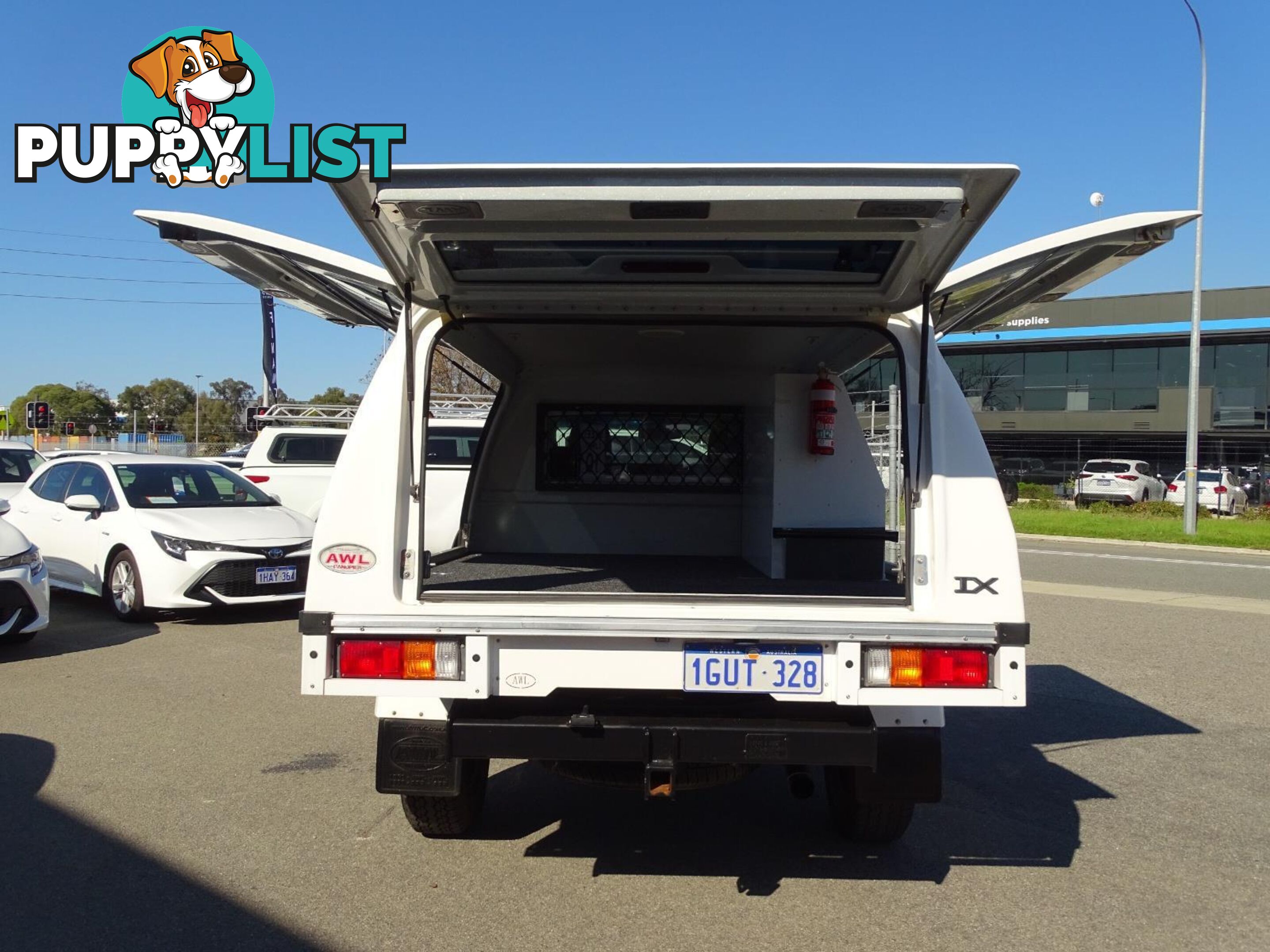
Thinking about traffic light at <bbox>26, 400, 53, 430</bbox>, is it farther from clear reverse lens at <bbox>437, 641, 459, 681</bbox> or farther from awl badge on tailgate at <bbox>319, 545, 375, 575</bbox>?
clear reverse lens at <bbox>437, 641, 459, 681</bbox>

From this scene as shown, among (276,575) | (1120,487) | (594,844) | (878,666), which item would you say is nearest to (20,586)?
(276,575)

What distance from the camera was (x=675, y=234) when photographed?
3621 mm

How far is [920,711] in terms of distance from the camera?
12.4 feet

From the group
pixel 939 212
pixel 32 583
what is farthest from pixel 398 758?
pixel 32 583

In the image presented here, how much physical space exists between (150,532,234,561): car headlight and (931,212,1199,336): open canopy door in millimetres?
7041

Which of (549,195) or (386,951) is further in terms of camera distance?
(386,951)

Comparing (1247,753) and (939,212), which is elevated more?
(939,212)

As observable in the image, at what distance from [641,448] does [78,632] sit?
562 centimetres

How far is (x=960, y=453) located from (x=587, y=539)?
3144 millimetres

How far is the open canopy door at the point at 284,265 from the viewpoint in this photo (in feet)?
12.0

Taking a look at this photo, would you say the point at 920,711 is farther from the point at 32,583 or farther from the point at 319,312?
the point at 32,583

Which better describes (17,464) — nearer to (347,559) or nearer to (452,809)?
(452,809)

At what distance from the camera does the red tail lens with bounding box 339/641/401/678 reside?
3.72 m

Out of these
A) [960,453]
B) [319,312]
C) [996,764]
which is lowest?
[996,764]
